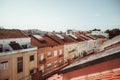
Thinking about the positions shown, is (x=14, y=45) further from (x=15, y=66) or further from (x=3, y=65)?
(x=3, y=65)

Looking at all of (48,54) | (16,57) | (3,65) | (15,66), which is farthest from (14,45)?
(48,54)

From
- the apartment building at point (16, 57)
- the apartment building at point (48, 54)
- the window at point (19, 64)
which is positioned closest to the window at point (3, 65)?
the apartment building at point (16, 57)

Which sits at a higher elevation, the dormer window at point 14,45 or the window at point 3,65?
the dormer window at point 14,45

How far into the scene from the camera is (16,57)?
58.2ft

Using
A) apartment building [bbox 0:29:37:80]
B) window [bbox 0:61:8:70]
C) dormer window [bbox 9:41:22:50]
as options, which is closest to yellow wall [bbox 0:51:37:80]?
apartment building [bbox 0:29:37:80]

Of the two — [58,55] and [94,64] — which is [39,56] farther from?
[94,64]

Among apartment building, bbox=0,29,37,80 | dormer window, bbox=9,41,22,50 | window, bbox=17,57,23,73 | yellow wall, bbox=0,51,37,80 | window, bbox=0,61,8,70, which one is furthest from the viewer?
window, bbox=17,57,23,73

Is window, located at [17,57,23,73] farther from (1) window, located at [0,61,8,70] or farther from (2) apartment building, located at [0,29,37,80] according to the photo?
(1) window, located at [0,61,8,70]

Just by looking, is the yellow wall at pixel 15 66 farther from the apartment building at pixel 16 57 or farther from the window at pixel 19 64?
the window at pixel 19 64

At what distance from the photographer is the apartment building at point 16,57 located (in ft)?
53.2

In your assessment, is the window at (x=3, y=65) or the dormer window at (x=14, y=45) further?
the dormer window at (x=14, y=45)

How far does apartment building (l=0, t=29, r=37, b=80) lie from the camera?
1623 centimetres

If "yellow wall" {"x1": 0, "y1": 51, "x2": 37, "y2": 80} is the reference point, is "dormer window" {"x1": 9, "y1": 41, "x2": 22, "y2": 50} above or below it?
above

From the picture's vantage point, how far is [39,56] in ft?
73.8
